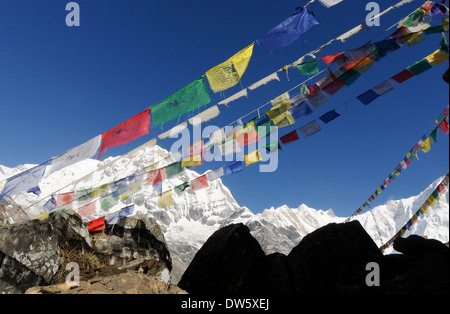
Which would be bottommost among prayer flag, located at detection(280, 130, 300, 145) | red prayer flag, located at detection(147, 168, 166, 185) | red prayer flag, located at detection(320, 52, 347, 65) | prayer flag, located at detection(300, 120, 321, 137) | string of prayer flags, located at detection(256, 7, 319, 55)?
red prayer flag, located at detection(147, 168, 166, 185)

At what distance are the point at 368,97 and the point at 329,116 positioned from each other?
1.53m

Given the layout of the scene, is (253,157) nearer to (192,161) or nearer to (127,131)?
(192,161)

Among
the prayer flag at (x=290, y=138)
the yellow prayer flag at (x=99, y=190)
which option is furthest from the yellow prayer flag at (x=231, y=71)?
the yellow prayer flag at (x=99, y=190)

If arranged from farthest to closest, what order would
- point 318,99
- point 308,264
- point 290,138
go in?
point 290,138
point 318,99
point 308,264

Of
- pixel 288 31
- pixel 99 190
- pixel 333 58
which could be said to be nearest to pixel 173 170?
pixel 99 190

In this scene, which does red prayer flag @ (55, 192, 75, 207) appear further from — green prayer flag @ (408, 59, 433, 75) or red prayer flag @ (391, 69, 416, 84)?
green prayer flag @ (408, 59, 433, 75)

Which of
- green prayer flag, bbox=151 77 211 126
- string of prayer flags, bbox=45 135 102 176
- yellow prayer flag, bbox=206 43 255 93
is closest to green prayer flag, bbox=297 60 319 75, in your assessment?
yellow prayer flag, bbox=206 43 255 93

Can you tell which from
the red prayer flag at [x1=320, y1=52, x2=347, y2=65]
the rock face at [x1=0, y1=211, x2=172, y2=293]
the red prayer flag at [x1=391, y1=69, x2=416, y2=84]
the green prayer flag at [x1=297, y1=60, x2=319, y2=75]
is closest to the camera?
the red prayer flag at [x1=320, y1=52, x2=347, y2=65]

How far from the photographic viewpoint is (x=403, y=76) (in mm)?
9906

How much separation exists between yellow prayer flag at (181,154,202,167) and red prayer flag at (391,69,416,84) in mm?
7957

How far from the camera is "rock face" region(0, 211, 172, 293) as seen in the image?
402 inches

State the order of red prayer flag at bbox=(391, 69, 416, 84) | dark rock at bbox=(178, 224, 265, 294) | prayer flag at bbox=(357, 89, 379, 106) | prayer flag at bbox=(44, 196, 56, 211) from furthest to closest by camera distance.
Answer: prayer flag at bbox=(44, 196, 56, 211) < prayer flag at bbox=(357, 89, 379, 106) < red prayer flag at bbox=(391, 69, 416, 84) < dark rock at bbox=(178, 224, 265, 294)

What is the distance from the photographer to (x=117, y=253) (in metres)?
14.3
